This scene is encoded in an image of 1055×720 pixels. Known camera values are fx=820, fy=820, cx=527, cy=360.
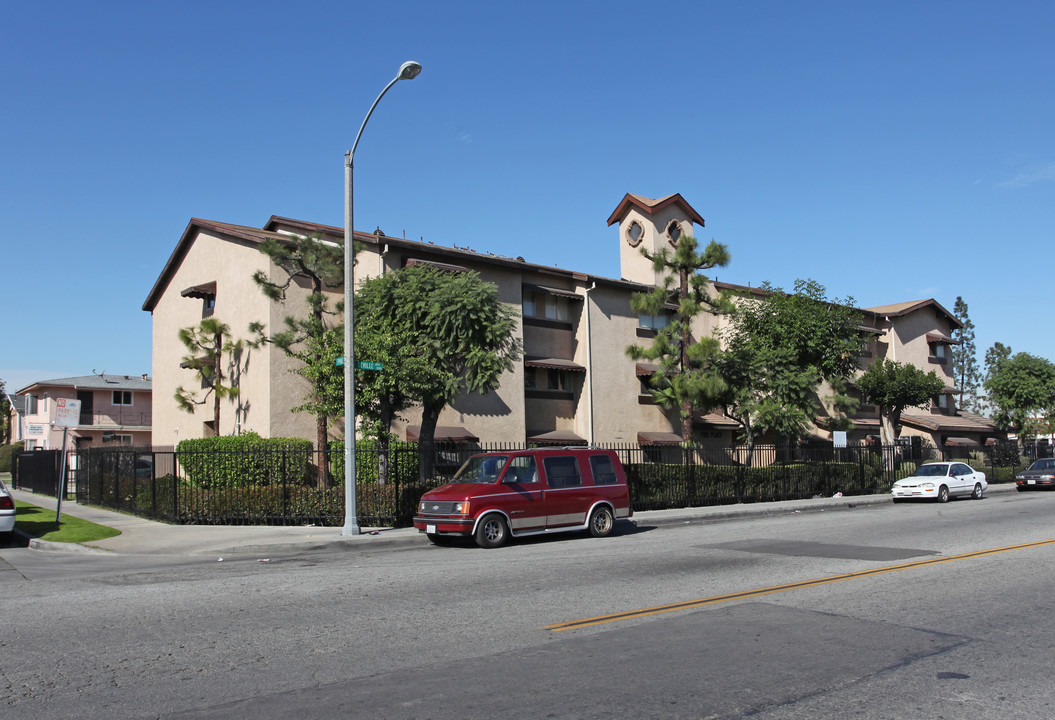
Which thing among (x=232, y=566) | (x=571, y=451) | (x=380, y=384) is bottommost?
(x=232, y=566)

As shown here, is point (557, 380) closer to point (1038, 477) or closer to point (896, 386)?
Answer: point (896, 386)

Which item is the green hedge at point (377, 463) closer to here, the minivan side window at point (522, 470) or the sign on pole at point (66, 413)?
the minivan side window at point (522, 470)

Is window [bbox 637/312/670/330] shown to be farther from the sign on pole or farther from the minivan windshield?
the sign on pole

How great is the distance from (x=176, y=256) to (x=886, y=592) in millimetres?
32154

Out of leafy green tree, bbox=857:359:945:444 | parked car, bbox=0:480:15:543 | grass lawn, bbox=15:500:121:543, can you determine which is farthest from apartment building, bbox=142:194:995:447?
parked car, bbox=0:480:15:543

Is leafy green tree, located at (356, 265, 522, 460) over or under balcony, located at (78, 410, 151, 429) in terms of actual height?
over

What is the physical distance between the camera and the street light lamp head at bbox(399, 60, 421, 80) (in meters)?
14.7

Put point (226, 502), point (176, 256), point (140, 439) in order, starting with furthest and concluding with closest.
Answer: point (140, 439)
point (176, 256)
point (226, 502)

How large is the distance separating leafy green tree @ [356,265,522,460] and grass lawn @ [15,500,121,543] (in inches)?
298

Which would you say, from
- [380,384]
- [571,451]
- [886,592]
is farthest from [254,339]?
[886,592]

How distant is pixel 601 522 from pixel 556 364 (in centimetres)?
1605

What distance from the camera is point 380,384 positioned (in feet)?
67.5

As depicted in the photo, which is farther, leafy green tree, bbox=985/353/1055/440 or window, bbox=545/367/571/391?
leafy green tree, bbox=985/353/1055/440

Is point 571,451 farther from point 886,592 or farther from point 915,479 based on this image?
point 915,479
